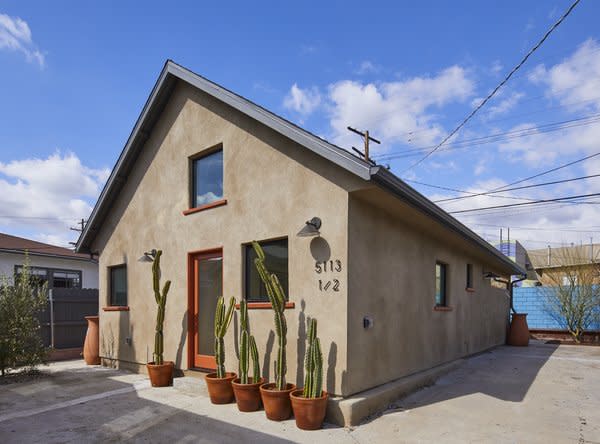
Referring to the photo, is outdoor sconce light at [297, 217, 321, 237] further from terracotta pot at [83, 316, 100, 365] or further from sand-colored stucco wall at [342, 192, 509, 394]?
terracotta pot at [83, 316, 100, 365]

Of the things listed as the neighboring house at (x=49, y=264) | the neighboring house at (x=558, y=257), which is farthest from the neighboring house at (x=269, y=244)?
the neighboring house at (x=558, y=257)

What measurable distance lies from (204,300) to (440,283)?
511 cm

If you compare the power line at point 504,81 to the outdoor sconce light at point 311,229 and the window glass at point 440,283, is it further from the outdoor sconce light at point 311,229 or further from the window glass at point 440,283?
the outdoor sconce light at point 311,229

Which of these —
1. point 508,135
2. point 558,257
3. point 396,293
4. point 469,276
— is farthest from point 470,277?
point 558,257

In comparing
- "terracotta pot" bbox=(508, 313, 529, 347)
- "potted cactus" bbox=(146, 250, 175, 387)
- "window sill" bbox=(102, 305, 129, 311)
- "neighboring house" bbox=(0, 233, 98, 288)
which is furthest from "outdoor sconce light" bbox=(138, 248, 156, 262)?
"terracotta pot" bbox=(508, 313, 529, 347)

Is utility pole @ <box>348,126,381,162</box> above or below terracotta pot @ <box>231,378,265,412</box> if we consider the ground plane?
above

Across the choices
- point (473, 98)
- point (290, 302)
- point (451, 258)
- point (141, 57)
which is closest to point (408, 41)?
point (473, 98)

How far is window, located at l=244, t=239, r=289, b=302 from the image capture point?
6480 mm

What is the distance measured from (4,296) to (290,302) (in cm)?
626

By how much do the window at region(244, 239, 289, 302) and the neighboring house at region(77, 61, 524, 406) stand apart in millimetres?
25

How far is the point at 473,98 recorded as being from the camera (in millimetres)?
10945

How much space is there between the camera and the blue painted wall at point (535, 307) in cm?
1700

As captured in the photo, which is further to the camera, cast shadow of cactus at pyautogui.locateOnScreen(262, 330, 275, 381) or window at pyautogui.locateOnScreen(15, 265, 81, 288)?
window at pyautogui.locateOnScreen(15, 265, 81, 288)

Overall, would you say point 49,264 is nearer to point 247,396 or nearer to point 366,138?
point 366,138
